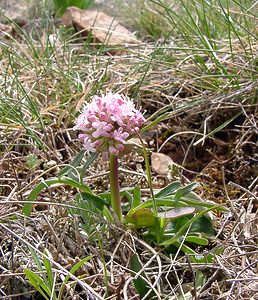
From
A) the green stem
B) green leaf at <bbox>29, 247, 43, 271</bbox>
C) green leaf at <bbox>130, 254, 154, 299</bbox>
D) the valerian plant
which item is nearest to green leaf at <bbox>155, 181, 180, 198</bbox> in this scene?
the valerian plant

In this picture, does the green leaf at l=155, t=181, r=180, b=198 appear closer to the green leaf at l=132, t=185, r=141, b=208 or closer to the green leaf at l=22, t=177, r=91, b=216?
the green leaf at l=132, t=185, r=141, b=208

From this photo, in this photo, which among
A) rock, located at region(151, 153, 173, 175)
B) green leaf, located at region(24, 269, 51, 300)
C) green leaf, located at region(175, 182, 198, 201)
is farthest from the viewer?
rock, located at region(151, 153, 173, 175)

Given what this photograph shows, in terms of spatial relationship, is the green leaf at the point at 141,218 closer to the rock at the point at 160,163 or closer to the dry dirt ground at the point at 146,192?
the dry dirt ground at the point at 146,192

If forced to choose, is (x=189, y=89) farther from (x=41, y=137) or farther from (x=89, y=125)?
(x=89, y=125)

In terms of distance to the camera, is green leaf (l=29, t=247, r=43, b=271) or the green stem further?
the green stem

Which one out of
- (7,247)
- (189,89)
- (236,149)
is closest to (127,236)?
(7,247)

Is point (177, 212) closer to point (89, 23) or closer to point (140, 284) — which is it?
point (140, 284)
